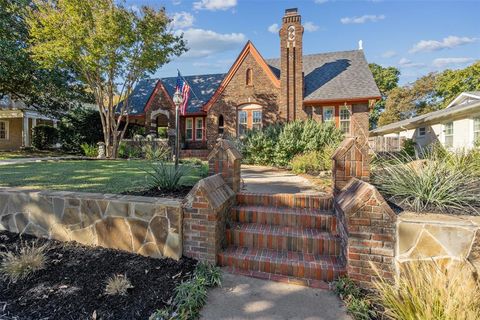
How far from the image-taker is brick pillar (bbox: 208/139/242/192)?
3.91 meters

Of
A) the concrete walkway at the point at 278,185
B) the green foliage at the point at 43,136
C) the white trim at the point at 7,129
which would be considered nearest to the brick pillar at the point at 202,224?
the concrete walkway at the point at 278,185

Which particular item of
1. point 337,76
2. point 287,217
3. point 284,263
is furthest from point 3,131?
point 284,263

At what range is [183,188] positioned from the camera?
4348 millimetres

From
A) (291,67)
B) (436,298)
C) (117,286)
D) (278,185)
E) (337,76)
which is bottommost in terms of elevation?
(117,286)

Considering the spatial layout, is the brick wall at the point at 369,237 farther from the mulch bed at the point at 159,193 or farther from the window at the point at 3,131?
the window at the point at 3,131

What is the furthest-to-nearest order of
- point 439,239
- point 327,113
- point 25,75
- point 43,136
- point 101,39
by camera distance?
1. point 43,136
2. point 25,75
3. point 327,113
4. point 101,39
5. point 439,239

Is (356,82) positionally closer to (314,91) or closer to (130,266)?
(314,91)

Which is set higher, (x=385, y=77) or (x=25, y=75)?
(x=385, y=77)

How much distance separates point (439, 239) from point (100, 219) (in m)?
4.14

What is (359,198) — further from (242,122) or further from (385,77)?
(385,77)

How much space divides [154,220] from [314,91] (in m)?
13.1

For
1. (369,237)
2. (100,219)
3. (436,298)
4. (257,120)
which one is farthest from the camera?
(257,120)

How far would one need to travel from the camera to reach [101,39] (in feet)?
35.9

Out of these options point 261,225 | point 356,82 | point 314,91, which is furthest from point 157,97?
point 261,225
